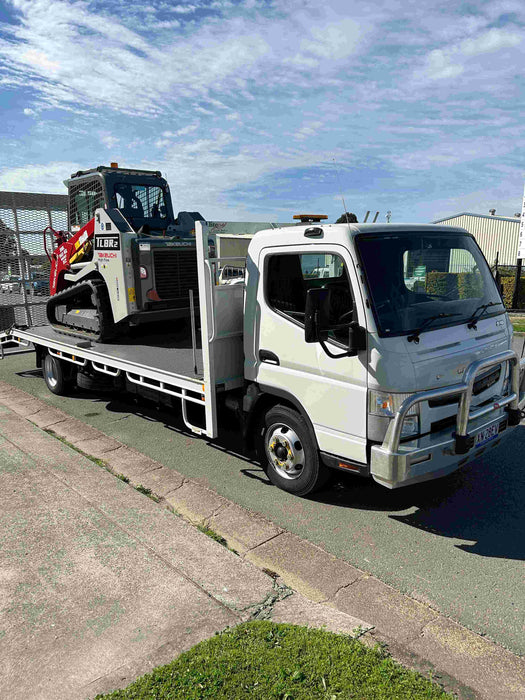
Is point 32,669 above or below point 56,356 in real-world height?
below

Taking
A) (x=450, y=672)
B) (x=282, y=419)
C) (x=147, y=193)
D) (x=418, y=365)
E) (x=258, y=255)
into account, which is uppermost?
(x=147, y=193)

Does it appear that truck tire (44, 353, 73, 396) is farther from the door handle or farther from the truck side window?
the truck side window

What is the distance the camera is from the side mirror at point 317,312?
398 centimetres

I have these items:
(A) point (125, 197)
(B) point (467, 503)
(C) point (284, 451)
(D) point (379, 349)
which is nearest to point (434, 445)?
(D) point (379, 349)

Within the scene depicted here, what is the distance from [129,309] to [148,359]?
1018 mm

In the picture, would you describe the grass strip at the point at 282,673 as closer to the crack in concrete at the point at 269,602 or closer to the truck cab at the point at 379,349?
the crack in concrete at the point at 269,602

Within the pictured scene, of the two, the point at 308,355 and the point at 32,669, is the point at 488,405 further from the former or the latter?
the point at 32,669

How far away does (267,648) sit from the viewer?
2.97m

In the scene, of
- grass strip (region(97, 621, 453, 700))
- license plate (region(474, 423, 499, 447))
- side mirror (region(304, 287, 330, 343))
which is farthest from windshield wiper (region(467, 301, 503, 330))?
grass strip (region(97, 621, 453, 700))

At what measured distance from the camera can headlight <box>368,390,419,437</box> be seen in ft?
12.6

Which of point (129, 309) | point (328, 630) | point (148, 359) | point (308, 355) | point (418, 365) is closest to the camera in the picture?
point (328, 630)

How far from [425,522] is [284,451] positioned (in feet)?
4.34

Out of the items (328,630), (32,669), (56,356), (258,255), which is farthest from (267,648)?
(56,356)

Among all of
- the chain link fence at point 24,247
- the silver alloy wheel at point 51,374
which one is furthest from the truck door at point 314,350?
the chain link fence at point 24,247
